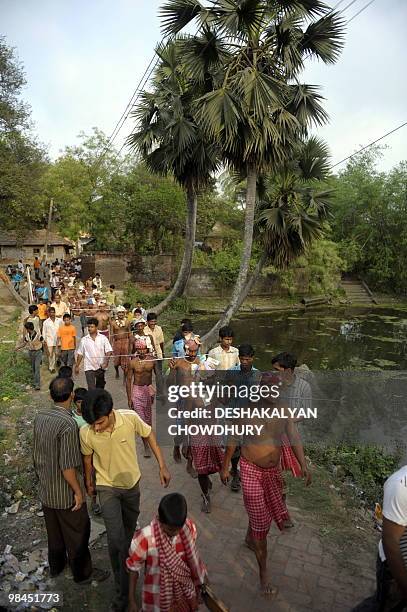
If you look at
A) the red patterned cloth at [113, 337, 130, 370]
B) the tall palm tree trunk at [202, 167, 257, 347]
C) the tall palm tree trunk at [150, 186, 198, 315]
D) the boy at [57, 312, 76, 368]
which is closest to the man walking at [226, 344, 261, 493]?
the red patterned cloth at [113, 337, 130, 370]

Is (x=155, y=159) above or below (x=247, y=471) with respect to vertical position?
above

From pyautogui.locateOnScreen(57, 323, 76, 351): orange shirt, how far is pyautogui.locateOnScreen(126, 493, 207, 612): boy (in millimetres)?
6129

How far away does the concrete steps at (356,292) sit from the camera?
27156mm

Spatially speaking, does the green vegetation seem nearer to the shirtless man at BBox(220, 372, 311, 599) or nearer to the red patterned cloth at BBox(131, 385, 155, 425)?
the shirtless man at BBox(220, 372, 311, 599)

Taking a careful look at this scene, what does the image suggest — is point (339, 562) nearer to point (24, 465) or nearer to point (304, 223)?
point (24, 465)

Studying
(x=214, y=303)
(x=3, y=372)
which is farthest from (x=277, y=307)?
(x=3, y=372)

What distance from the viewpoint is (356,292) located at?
28078 mm

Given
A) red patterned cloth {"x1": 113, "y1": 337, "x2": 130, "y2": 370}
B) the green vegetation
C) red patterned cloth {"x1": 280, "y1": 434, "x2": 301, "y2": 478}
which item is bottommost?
the green vegetation

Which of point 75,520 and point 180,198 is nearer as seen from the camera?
point 75,520

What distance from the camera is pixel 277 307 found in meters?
23.6

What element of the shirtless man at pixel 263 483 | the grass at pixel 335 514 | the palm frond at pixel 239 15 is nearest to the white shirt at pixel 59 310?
the grass at pixel 335 514

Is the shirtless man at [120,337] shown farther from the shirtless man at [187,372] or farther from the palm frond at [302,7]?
the palm frond at [302,7]

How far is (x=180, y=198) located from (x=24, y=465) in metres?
17.4

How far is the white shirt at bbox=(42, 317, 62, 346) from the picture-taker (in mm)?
8528
